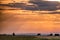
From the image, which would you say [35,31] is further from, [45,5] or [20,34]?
[45,5]

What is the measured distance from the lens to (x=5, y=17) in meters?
1.92

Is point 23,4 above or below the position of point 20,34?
above

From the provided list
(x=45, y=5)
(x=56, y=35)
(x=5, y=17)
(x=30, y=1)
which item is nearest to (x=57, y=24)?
(x=56, y=35)

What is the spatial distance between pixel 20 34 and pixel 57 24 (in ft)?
1.34

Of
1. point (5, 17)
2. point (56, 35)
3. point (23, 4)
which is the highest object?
point (23, 4)

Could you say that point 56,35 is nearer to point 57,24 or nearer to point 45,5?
point 57,24

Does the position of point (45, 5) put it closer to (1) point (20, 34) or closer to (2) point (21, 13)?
(2) point (21, 13)

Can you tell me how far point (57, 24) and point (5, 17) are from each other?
22.0 inches

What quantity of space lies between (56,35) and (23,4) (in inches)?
19.1

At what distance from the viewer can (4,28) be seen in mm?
1920

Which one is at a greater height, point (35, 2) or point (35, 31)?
point (35, 2)

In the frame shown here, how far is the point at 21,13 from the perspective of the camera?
193 centimetres

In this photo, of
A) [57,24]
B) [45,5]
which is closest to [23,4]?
[45,5]

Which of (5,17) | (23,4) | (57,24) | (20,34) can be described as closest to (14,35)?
(20,34)
